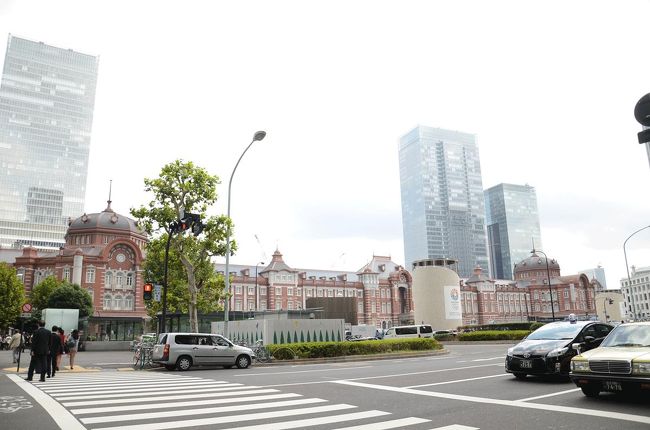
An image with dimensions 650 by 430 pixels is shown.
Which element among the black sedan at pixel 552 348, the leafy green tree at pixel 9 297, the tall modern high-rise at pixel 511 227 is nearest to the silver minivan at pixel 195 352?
the black sedan at pixel 552 348

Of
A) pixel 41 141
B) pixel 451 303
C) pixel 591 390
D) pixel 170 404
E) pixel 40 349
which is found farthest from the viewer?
pixel 41 141

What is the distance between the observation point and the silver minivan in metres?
18.6

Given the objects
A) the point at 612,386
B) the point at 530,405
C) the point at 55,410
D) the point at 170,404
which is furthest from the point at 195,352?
the point at 612,386

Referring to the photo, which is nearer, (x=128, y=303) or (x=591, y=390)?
(x=591, y=390)

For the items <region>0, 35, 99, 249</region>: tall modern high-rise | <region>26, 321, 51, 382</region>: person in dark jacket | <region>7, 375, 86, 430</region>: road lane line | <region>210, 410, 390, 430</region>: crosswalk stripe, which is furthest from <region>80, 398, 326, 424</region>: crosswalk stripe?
<region>0, 35, 99, 249</region>: tall modern high-rise

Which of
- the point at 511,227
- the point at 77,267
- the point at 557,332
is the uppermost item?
the point at 511,227

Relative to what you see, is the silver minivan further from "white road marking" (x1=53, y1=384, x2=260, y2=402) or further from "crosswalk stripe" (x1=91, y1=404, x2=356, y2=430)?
"crosswalk stripe" (x1=91, y1=404, x2=356, y2=430)

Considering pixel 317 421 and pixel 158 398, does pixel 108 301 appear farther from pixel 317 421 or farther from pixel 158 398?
pixel 317 421

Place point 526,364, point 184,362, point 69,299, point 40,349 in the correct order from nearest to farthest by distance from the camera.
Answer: point 526,364
point 40,349
point 184,362
point 69,299

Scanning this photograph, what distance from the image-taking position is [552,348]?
38.6 ft

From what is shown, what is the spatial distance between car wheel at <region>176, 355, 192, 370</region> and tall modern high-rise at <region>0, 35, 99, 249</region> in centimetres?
13993

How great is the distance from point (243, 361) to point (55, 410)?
11.5 m

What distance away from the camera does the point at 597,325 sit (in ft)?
42.8

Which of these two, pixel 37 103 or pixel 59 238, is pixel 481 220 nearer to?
pixel 59 238
